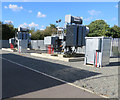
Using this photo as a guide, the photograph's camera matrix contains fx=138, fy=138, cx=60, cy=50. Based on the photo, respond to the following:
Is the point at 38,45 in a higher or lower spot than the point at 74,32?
lower

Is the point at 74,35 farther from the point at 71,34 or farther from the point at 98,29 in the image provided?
the point at 98,29

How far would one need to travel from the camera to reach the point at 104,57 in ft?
35.0

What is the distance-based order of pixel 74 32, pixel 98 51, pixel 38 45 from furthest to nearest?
pixel 38 45, pixel 74 32, pixel 98 51

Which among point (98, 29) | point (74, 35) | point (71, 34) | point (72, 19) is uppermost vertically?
point (98, 29)

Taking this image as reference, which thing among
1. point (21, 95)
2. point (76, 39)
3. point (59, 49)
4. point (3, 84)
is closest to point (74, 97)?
point (21, 95)

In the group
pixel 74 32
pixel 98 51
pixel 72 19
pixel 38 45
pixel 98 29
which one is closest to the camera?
pixel 98 51

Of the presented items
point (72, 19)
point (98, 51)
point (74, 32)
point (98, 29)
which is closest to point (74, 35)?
point (74, 32)

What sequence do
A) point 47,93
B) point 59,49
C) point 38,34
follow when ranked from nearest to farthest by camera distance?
point 47,93
point 59,49
point 38,34

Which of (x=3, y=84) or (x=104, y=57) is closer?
(x=3, y=84)

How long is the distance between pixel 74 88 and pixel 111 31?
45.6 m

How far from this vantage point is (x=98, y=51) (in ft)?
35.1

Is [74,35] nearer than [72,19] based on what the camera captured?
Yes

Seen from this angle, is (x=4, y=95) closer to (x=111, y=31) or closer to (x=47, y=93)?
(x=47, y=93)

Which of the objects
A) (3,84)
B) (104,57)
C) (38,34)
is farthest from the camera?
(38,34)
